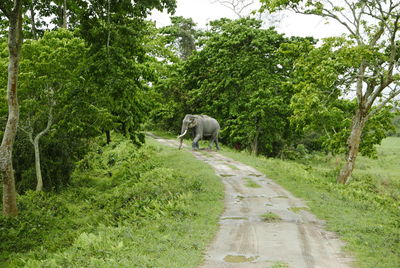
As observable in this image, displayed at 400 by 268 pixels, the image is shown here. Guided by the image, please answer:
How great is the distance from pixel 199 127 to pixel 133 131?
34.2 feet

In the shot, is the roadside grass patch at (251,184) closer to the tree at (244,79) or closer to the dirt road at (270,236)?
the dirt road at (270,236)

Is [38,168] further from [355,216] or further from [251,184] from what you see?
[355,216]

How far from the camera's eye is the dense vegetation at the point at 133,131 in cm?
1123

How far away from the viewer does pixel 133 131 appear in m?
19.7

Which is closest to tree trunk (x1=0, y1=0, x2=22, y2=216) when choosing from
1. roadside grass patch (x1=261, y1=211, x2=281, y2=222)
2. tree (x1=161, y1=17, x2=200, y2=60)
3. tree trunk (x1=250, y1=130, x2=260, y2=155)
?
roadside grass patch (x1=261, y1=211, x2=281, y2=222)

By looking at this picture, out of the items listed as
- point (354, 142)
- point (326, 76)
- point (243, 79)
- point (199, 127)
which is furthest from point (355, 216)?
point (243, 79)

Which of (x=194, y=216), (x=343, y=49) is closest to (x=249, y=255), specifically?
(x=194, y=216)

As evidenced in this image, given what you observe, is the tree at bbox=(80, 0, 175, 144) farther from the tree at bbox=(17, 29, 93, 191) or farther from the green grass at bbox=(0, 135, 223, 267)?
the green grass at bbox=(0, 135, 223, 267)

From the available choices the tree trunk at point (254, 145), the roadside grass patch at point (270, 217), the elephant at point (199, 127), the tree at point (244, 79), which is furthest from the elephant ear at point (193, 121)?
the roadside grass patch at point (270, 217)

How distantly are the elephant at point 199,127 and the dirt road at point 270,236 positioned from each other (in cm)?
1292

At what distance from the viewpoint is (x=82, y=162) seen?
1025 inches

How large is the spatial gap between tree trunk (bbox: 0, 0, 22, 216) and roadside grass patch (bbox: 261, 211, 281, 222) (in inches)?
392

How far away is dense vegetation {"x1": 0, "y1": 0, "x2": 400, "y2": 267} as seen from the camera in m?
11.2

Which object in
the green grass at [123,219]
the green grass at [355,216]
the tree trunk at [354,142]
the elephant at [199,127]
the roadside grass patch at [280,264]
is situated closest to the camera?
the roadside grass patch at [280,264]
